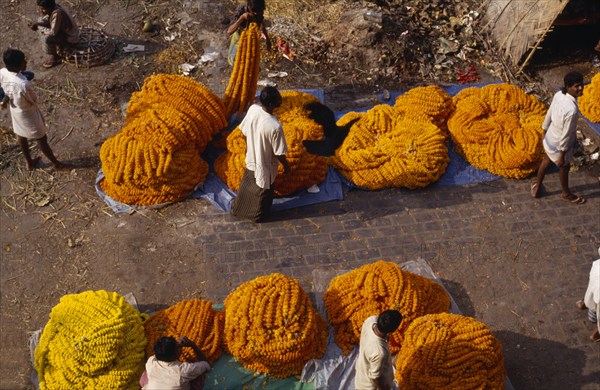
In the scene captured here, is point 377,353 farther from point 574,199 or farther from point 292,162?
point 574,199

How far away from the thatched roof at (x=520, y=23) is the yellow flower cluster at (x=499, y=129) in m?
1.09

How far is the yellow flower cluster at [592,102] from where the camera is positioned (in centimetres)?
780

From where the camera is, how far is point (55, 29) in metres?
7.80

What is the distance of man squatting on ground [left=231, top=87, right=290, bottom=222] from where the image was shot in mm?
5840

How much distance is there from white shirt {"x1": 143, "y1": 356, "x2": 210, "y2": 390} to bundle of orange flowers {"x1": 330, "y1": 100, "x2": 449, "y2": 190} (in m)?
3.21

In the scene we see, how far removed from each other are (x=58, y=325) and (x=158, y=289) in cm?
109

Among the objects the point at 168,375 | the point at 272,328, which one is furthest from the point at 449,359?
the point at 168,375

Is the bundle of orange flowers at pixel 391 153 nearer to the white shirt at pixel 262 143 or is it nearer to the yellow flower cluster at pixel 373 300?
the white shirt at pixel 262 143

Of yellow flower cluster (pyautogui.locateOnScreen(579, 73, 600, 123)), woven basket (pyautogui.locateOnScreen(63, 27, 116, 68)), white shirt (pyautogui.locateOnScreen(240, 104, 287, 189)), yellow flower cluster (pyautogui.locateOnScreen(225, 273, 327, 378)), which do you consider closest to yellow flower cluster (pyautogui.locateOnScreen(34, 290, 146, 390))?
yellow flower cluster (pyautogui.locateOnScreen(225, 273, 327, 378))

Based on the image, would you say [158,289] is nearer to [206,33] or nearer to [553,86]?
[206,33]

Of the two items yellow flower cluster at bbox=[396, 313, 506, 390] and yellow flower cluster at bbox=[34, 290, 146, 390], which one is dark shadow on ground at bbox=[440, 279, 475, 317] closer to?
yellow flower cluster at bbox=[396, 313, 506, 390]

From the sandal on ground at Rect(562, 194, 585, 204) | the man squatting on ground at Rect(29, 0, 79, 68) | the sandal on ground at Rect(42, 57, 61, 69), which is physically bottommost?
the sandal on ground at Rect(562, 194, 585, 204)

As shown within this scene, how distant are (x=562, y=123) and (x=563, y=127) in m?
0.04

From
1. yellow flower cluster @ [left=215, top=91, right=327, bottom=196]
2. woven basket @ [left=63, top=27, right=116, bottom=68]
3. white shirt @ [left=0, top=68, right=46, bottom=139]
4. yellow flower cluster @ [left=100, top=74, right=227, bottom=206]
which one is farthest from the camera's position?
woven basket @ [left=63, top=27, right=116, bottom=68]
